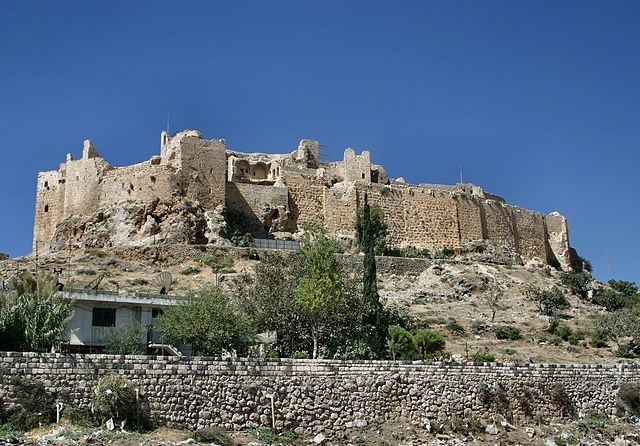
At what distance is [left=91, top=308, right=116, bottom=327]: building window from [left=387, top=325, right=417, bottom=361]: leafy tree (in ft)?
29.6

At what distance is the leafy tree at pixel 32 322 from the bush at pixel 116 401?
3.76m

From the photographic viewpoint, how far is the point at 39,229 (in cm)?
5838

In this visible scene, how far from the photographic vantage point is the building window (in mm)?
26312

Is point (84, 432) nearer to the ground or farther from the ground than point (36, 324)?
nearer to the ground

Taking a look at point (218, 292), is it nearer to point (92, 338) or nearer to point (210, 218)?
point (92, 338)

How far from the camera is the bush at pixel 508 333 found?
3900 centimetres

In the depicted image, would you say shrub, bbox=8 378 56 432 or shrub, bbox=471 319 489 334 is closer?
shrub, bbox=8 378 56 432

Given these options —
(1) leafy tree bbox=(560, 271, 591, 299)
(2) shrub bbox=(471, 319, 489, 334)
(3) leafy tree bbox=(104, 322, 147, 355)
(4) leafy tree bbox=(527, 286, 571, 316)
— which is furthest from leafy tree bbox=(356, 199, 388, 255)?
(3) leafy tree bbox=(104, 322, 147, 355)

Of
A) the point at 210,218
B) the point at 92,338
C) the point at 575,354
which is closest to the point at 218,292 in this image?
the point at 92,338

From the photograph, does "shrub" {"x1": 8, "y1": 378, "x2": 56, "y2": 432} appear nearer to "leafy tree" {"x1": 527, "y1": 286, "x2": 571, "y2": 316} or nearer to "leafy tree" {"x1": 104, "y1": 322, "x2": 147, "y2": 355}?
"leafy tree" {"x1": 104, "y1": 322, "x2": 147, "y2": 355}

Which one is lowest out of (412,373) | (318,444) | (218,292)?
(318,444)

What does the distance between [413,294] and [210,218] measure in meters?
13.6

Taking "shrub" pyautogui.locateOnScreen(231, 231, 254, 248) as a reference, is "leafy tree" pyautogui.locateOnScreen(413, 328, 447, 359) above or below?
below

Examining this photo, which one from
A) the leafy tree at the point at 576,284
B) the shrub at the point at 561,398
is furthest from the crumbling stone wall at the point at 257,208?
the shrub at the point at 561,398
